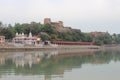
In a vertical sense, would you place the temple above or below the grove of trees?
below

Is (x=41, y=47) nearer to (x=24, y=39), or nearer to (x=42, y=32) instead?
(x=24, y=39)

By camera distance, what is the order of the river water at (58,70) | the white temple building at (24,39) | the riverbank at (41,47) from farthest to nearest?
the white temple building at (24,39), the riverbank at (41,47), the river water at (58,70)

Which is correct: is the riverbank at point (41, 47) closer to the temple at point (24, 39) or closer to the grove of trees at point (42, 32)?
the grove of trees at point (42, 32)

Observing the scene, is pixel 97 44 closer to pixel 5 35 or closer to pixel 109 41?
pixel 109 41

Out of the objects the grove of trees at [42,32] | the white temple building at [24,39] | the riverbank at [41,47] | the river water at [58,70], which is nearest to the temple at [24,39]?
the white temple building at [24,39]

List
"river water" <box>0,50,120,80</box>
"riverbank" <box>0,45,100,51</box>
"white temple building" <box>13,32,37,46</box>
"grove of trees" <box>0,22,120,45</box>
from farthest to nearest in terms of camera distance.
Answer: "white temple building" <box>13,32,37,46</box> < "grove of trees" <box>0,22,120,45</box> < "riverbank" <box>0,45,100,51</box> < "river water" <box>0,50,120,80</box>

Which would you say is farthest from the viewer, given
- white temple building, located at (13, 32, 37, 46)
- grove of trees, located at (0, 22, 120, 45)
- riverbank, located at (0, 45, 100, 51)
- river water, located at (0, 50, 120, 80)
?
white temple building, located at (13, 32, 37, 46)

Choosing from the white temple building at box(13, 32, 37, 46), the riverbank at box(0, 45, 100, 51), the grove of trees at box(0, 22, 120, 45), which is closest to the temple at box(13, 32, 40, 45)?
the white temple building at box(13, 32, 37, 46)

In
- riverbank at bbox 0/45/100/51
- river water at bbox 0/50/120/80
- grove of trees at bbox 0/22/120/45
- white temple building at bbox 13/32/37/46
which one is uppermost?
grove of trees at bbox 0/22/120/45

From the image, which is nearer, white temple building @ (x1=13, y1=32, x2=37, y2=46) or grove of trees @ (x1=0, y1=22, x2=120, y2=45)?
grove of trees @ (x1=0, y1=22, x2=120, y2=45)

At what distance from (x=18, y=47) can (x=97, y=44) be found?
46285 mm

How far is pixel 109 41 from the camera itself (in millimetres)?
106938

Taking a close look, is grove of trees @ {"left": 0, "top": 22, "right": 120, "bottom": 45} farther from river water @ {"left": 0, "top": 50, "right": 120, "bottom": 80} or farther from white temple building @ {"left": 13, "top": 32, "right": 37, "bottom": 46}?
river water @ {"left": 0, "top": 50, "right": 120, "bottom": 80}

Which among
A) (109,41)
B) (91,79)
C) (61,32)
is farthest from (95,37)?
(91,79)
